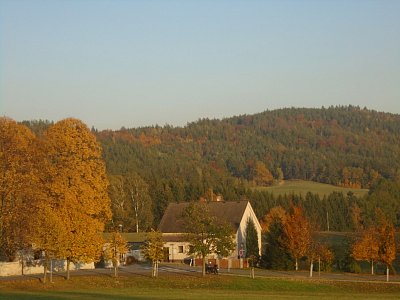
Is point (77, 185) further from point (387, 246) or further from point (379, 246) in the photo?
point (387, 246)

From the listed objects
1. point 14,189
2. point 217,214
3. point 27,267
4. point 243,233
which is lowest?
point 27,267

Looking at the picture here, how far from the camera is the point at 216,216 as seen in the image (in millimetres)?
73125

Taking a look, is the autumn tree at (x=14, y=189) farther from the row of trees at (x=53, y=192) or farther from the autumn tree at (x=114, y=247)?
the autumn tree at (x=114, y=247)

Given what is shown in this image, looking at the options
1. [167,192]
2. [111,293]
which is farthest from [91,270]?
[167,192]

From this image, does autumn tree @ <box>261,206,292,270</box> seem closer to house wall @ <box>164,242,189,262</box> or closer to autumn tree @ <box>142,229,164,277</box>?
house wall @ <box>164,242,189,262</box>

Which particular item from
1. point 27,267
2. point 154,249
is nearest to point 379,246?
point 154,249

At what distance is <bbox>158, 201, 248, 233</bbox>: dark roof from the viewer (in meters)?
74.2

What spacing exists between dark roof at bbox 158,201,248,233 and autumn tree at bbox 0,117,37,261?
2474cm

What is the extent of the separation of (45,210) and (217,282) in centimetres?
1429

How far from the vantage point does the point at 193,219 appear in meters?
58.5

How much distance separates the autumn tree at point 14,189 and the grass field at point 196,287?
4431 millimetres

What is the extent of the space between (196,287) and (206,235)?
28.8 ft

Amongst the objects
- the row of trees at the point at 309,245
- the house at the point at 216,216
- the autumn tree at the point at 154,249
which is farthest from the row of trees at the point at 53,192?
the row of trees at the point at 309,245

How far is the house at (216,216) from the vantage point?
72688 millimetres
